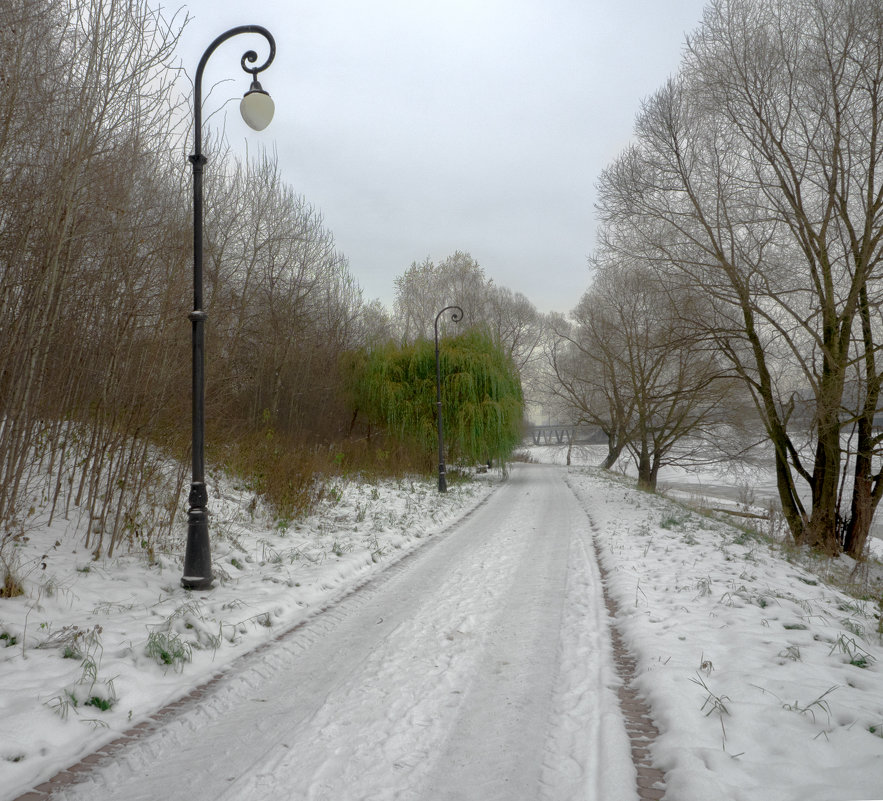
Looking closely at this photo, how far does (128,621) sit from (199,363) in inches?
103

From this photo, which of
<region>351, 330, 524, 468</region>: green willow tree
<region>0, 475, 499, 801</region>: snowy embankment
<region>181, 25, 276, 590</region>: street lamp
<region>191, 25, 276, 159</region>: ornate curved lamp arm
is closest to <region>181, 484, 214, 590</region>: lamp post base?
<region>181, 25, 276, 590</region>: street lamp

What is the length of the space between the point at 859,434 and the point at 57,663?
1386 cm

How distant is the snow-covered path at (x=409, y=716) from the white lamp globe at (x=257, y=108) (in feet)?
16.6

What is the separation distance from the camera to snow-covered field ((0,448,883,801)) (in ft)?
10.1

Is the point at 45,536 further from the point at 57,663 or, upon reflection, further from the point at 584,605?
the point at 584,605

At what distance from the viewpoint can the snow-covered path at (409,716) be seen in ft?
9.56

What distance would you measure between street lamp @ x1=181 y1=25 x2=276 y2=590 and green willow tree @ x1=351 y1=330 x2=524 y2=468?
17.0m

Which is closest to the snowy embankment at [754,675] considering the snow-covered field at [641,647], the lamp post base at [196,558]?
the snow-covered field at [641,647]

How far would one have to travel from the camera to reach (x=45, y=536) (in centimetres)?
676

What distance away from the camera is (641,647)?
15.6 feet

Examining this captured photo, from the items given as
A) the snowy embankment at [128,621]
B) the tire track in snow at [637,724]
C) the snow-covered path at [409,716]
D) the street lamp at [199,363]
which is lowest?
the snowy embankment at [128,621]

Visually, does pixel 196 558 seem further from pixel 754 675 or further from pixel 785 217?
pixel 785 217

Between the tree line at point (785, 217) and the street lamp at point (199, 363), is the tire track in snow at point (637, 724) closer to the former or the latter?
the street lamp at point (199, 363)

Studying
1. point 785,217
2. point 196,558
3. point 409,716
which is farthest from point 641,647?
point 785,217
